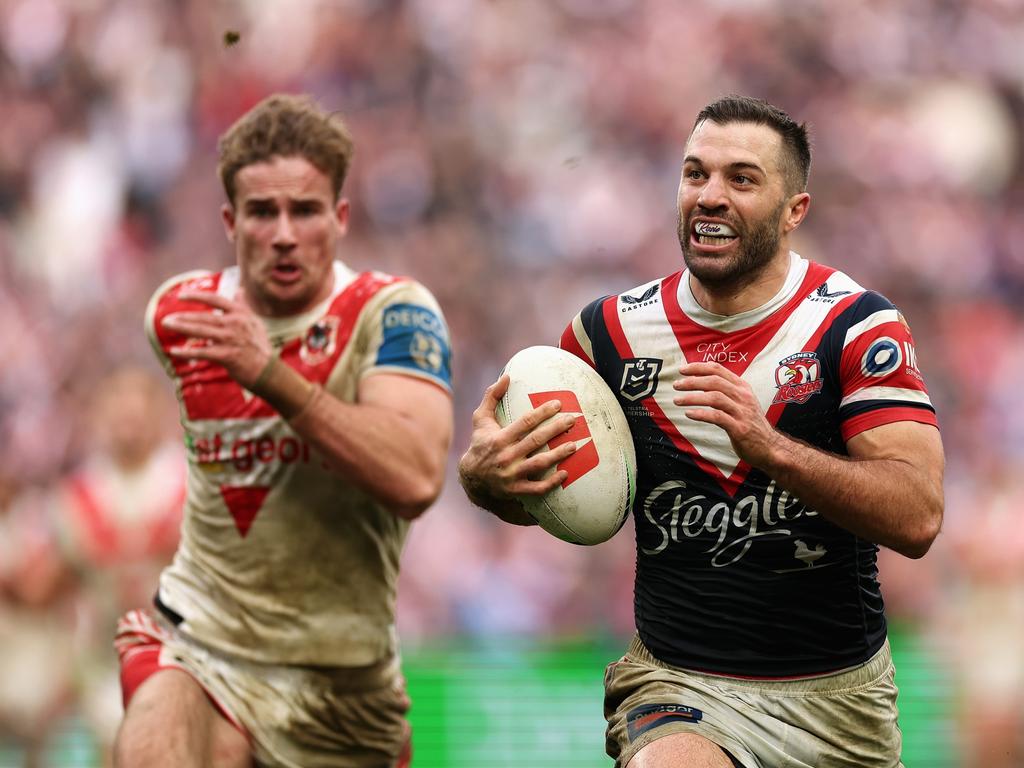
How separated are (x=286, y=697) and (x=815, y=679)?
1.87m

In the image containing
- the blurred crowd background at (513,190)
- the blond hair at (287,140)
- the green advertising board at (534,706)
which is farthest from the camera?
the blurred crowd background at (513,190)

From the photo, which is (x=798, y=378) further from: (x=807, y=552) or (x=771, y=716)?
(x=771, y=716)

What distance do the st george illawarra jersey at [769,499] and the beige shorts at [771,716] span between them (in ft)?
0.16

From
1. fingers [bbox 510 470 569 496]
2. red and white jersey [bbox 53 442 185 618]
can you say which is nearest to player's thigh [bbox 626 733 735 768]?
fingers [bbox 510 470 569 496]

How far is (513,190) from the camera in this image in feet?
40.3

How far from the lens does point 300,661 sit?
16.2ft

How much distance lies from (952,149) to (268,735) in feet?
30.7

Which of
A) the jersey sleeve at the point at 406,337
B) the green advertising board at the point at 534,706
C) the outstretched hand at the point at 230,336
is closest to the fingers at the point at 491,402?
the outstretched hand at the point at 230,336

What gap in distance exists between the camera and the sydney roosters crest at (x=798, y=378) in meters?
3.98

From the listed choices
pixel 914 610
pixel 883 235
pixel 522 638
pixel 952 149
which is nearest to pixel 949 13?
pixel 952 149

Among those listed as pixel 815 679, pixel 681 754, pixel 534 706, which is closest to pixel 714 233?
pixel 815 679

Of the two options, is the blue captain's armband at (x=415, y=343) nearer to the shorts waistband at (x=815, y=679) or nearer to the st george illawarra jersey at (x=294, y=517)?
the st george illawarra jersey at (x=294, y=517)

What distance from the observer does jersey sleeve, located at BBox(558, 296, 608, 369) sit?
14.6 ft

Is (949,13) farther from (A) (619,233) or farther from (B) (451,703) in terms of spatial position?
(B) (451,703)
